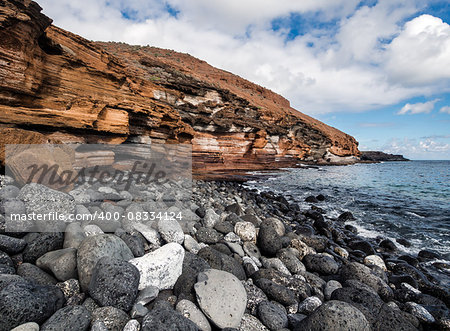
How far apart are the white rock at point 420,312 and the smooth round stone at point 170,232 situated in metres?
4.75

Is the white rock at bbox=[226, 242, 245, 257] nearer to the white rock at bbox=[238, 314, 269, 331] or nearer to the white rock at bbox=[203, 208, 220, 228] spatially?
the white rock at bbox=[203, 208, 220, 228]

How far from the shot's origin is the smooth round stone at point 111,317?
234cm

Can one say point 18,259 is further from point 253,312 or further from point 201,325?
point 253,312

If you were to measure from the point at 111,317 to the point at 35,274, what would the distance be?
1280mm

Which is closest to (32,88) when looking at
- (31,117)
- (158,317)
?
(31,117)

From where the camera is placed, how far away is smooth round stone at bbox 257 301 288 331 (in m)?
3.04

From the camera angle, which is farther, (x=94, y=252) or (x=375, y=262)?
(x=375, y=262)

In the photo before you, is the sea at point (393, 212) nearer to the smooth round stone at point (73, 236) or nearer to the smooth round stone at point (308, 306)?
the smooth round stone at point (308, 306)

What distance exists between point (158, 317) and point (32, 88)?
842 centimetres

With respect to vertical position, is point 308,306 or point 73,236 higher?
point 73,236

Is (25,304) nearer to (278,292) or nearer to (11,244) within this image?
(11,244)

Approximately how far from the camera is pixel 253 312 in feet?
10.9

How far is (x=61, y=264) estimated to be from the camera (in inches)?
113

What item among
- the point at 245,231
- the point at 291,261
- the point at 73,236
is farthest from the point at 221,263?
the point at 73,236
